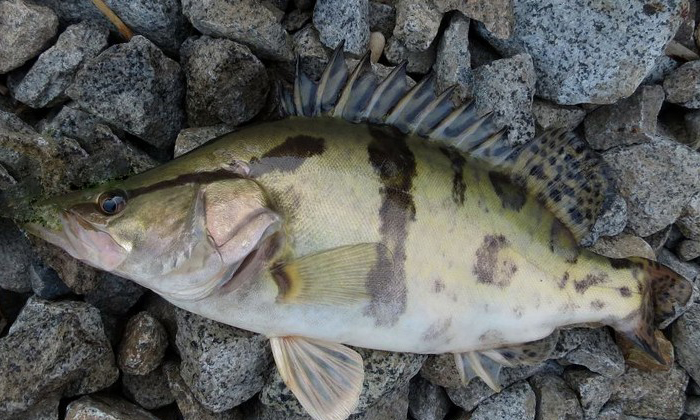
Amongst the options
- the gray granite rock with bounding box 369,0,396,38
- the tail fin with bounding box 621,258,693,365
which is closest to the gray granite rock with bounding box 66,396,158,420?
the gray granite rock with bounding box 369,0,396,38

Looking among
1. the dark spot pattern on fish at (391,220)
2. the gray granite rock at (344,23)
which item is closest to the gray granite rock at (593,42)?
the gray granite rock at (344,23)

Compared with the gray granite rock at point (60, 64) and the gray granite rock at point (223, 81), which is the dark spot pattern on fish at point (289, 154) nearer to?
the gray granite rock at point (223, 81)

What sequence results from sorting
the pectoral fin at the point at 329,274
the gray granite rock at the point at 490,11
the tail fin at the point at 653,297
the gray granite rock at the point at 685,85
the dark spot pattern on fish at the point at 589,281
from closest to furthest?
1. the pectoral fin at the point at 329,274
2. the dark spot pattern on fish at the point at 589,281
3. the tail fin at the point at 653,297
4. the gray granite rock at the point at 490,11
5. the gray granite rock at the point at 685,85

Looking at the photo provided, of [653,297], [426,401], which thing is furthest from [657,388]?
[426,401]

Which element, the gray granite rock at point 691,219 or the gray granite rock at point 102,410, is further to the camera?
the gray granite rock at point 691,219

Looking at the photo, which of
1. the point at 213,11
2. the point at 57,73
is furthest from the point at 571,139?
the point at 57,73

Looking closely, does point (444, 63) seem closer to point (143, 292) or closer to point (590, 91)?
point (590, 91)

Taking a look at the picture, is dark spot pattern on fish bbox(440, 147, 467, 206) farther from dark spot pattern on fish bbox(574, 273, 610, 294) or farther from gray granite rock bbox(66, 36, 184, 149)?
gray granite rock bbox(66, 36, 184, 149)
